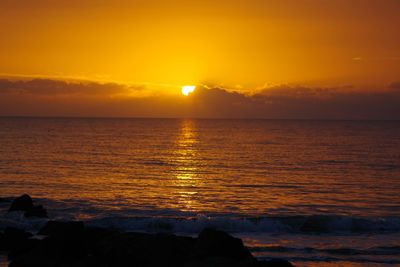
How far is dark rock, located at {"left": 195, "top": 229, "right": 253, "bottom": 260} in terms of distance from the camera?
18.5 metres

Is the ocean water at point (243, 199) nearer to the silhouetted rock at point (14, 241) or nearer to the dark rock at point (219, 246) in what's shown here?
the dark rock at point (219, 246)

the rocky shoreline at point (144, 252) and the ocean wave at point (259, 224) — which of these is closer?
the rocky shoreline at point (144, 252)

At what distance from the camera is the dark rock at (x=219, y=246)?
60.8 feet

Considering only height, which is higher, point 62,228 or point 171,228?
point 62,228

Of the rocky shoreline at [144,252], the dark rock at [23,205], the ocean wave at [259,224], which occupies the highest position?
the rocky shoreline at [144,252]

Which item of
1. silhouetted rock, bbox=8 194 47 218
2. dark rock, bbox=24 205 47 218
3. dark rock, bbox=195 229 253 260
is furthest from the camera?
silhouetted rock, bbox=8 194 47 218

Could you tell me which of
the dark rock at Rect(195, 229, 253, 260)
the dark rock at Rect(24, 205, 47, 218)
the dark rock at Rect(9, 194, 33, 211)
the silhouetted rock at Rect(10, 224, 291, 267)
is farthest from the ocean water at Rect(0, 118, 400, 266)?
the silhouetted rock at Rect(10, 224, 291, 267)

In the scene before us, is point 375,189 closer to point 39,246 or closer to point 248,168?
point 248,168

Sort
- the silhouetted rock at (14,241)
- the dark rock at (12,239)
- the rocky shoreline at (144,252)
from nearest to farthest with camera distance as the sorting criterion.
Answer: the rocky shoreline at (144,252) → the silhouetted rock at (14,241) → the dark rock at (12,239)

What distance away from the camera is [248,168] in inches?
2527

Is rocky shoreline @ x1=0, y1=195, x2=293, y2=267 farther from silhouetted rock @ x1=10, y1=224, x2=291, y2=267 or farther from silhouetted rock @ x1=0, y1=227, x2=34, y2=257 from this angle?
silhouetted rock @ x1=0, y1=227, x2=34, y2=257

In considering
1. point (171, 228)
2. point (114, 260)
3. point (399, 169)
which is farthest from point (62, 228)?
point (399, 169)

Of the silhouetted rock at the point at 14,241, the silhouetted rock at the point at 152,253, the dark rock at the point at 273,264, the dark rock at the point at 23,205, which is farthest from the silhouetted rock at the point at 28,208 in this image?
the dark rock at the point at 273,264

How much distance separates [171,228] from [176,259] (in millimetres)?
13552
